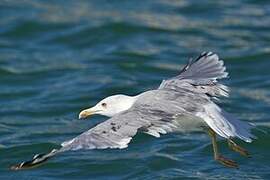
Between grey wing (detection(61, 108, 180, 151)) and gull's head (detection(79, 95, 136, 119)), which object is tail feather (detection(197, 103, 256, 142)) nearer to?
grey wing (detection(61, 108, 180, 151))

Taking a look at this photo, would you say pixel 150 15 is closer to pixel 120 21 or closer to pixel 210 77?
pixel 120 21

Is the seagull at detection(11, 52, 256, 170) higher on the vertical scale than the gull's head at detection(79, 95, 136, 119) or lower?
higher

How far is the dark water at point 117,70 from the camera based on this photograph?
9.33 metres

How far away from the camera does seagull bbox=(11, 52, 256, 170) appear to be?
21.6ft

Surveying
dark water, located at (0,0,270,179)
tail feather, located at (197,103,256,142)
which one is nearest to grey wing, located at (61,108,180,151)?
tail feather, located at (197,103,256,142)

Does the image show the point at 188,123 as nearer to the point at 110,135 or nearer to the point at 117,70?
the point at 110,135

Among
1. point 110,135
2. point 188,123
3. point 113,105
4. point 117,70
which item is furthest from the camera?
point 117,70

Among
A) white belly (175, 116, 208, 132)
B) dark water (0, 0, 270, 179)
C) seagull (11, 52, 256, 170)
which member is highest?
seagull (11, 52, 256, 170)

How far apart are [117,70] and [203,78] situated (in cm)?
418

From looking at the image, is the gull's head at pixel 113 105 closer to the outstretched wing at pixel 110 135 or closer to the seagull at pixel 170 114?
the seagull at pixel 170 114

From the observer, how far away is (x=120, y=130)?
673 centimetres

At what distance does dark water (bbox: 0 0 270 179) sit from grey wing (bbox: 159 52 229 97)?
1.07 m

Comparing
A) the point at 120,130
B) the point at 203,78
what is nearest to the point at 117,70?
the point at 203,78

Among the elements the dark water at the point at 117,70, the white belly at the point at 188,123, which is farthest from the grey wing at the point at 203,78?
the dark water at the point at 117,70
